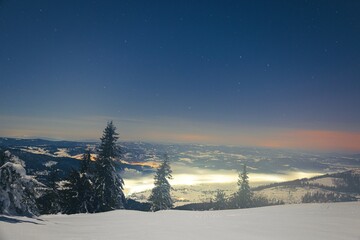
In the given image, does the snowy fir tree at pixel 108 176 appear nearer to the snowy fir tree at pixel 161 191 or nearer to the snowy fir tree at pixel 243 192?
the snowy fir tree at pixel 161 191

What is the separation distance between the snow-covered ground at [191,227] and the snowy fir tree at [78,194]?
1849cm

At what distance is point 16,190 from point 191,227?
5.64 m

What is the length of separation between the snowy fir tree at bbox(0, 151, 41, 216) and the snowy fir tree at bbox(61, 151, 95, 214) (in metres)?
16.9

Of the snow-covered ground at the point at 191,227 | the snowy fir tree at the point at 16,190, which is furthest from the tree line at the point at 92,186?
the snow-covered ground at the point at 191,227

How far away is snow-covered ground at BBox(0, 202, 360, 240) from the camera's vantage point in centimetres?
588

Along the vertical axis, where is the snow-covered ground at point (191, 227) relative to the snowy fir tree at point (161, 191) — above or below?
above

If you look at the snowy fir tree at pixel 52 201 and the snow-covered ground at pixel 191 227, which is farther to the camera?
the snowy fir tree at pixel 52 201

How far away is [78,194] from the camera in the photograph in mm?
25531

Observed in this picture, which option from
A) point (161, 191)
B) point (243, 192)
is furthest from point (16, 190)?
point (243, 192)

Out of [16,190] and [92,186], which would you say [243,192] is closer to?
[92,186]

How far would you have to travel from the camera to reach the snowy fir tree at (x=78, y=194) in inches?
998

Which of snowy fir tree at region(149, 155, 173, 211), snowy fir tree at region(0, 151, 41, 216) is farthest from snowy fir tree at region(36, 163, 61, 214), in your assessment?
snowy fir tree at region(0, 151, 41, 216)

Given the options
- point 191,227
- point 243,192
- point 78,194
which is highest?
point 191,227

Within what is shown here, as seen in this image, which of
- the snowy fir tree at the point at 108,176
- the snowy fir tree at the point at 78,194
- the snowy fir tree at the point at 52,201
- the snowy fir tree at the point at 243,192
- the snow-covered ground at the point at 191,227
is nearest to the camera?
the snow-covered ground at the point at 191,227
